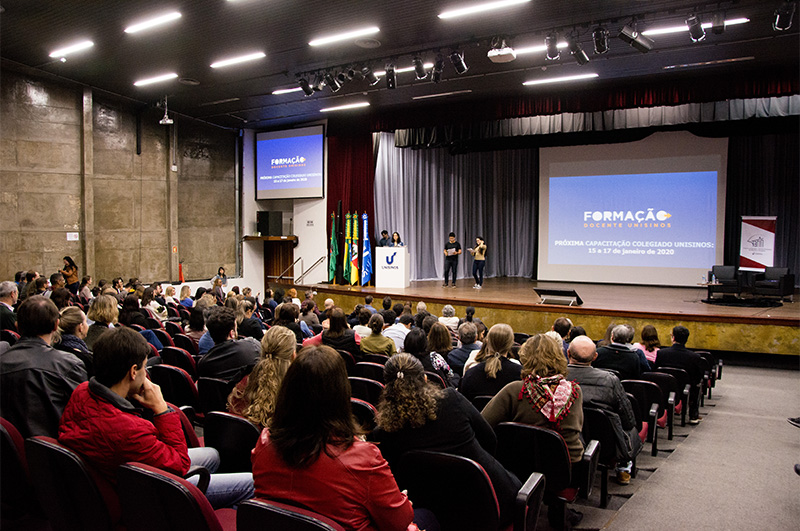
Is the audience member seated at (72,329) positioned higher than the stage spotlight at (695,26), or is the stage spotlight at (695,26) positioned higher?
the stage spotlight at (695,26)

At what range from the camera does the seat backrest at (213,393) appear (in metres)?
3.28

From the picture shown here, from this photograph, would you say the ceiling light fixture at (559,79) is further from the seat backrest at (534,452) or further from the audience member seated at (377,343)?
the seat backrest at (534,452)

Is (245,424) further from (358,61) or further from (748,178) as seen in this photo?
(748,178)

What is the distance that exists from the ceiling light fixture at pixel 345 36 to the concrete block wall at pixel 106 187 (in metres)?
5.70

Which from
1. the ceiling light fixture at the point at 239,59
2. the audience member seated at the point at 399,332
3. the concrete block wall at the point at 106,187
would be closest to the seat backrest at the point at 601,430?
the audience member seated at the point at 399,332

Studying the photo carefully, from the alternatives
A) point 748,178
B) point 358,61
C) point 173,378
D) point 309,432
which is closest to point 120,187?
point 358,61

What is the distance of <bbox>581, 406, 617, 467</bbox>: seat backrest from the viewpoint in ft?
10.1

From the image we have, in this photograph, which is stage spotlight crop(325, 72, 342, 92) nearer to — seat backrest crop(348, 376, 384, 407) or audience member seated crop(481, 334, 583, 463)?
seat backrest crop(348, 376, 384, 407)

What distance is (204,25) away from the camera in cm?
790

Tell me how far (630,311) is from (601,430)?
590 centimetres

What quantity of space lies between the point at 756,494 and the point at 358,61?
8.07 metres

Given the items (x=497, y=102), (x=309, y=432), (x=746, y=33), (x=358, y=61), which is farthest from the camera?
(x=497, y=102)

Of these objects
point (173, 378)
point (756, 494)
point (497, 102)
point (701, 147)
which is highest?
point (497, 102)

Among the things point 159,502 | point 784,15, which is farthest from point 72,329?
point 784,15
